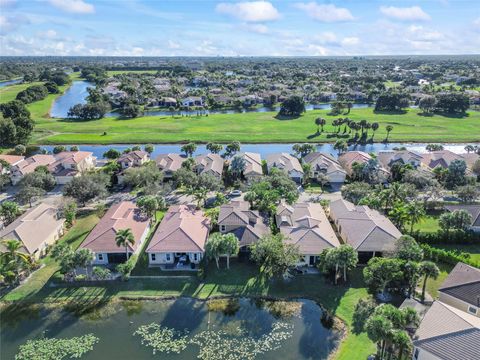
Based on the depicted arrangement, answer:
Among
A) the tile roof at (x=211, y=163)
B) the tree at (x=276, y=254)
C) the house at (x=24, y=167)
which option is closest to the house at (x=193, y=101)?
the tile roof at (x=211, y=163)

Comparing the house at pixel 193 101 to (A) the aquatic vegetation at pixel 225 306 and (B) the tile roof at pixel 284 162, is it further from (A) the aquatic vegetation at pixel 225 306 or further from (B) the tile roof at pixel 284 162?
(A) the aquatic vegetation at pixel 225 306

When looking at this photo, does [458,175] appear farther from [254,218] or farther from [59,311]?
Answer: [59,311]

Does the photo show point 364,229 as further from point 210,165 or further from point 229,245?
point 210,165

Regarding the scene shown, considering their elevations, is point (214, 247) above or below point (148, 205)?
below

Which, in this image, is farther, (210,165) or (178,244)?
(210,165)

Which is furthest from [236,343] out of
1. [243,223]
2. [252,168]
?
[252,168]

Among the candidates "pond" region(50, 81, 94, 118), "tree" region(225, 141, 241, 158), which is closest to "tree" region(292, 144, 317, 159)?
"tree" region(225, 141, 241, 158)

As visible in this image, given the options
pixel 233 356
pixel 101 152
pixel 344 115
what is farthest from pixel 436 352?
pixel 344 115
